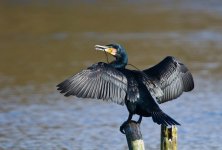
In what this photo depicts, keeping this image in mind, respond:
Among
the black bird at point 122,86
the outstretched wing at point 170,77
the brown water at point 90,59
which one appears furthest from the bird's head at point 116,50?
the brown water at point 90,59

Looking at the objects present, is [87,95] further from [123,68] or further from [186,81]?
[186,81]

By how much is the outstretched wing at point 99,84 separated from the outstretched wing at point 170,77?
0.54m

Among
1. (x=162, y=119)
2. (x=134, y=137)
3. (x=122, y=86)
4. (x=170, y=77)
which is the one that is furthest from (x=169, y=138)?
(x=170, y=77)

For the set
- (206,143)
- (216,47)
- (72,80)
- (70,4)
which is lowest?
(206,143)

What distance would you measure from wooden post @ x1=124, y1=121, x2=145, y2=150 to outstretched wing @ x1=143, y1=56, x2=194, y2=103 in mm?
654

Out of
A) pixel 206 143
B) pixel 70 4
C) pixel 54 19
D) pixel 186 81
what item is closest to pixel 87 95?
pixel 186 81

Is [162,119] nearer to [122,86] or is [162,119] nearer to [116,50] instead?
[122,86]

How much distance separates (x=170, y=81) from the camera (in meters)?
8.09

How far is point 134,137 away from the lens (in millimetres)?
7258

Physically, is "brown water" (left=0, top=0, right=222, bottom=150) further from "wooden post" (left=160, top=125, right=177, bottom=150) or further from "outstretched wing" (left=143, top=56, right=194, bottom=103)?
"wooden post" (left=160, top=125, right=177, bottom=150)

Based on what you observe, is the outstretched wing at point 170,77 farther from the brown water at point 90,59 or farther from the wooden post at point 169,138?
the brown water at point 90,59

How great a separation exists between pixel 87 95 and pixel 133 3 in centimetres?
1960

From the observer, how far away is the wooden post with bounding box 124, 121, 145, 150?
23.7 ft

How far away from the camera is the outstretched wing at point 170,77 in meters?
8.02
